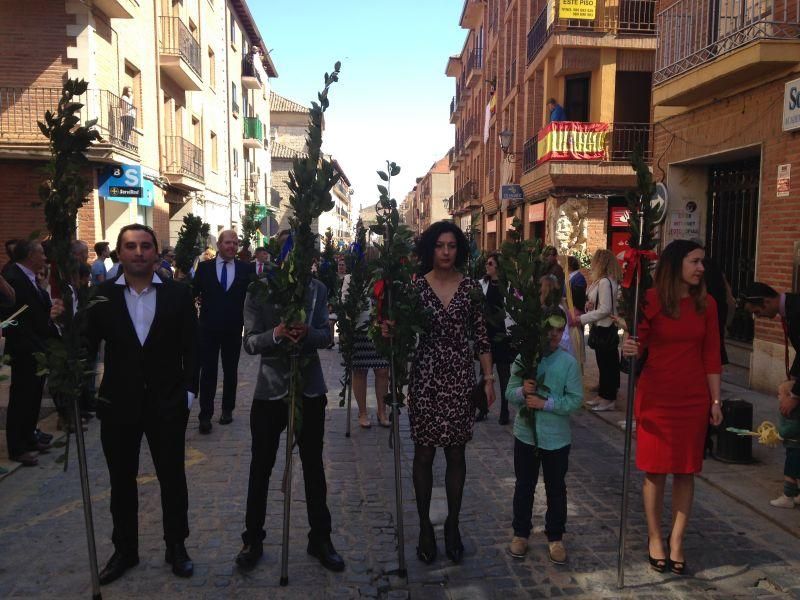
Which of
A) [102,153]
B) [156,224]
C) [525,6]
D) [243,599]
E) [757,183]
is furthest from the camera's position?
[525,6]

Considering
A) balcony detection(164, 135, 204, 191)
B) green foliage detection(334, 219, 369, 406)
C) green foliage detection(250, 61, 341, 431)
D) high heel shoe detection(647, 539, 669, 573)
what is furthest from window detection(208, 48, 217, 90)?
high heel shoe detection(647, 539, 669, 573)

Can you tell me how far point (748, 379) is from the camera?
964cm

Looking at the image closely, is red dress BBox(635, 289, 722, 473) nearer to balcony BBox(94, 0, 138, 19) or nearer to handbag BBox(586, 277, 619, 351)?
handbag BBox(586, 277, 619, 351)

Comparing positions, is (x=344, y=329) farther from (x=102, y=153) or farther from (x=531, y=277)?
(x=102, y=153)

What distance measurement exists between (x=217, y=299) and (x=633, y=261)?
15.4 ft

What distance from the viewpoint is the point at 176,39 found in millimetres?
20203

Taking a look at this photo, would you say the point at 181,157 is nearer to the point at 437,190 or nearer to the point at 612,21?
the point at 612,21

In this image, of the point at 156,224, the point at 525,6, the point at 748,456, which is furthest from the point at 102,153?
the point at 525,6

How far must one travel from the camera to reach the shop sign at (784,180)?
8.71 m

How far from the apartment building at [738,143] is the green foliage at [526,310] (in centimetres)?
410

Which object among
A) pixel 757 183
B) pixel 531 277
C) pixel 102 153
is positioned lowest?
pixel 531 277

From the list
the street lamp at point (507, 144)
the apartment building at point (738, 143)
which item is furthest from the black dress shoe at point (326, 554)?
the street lamp at point (507, 144)

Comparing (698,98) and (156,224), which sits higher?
(698,98)

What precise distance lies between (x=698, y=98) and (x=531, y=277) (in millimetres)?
8458
